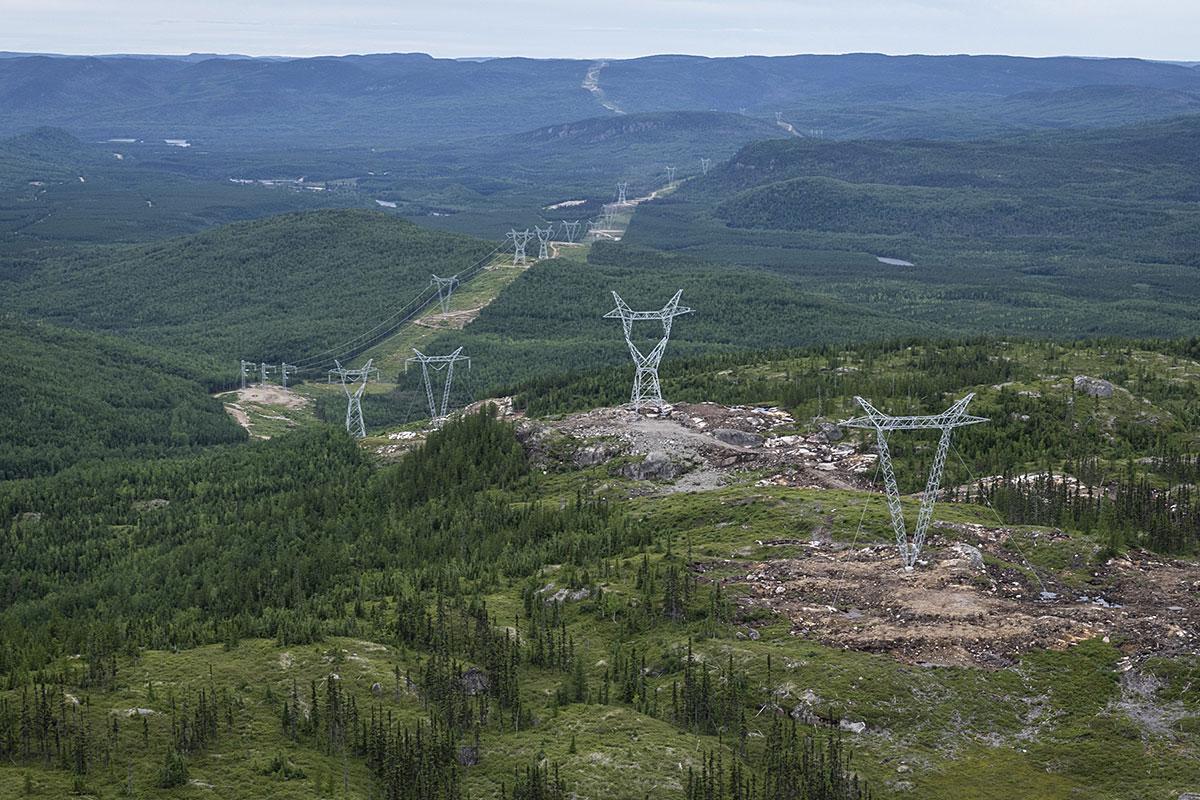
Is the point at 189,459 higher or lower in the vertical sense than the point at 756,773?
lower

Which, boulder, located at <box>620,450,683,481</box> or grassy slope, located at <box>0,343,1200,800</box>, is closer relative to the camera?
grassy slope, located at <box>0,343,1200,800</box>

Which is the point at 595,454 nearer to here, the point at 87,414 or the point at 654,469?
the point at 654,469

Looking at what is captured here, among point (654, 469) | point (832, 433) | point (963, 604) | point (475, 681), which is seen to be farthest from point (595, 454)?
point (475, 681)

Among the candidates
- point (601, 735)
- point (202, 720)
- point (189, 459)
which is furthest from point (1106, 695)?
point (189, 459)

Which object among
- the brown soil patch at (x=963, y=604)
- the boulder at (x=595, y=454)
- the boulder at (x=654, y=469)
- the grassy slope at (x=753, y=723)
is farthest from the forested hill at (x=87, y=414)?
the brown soil patch at (x=963, y=604)

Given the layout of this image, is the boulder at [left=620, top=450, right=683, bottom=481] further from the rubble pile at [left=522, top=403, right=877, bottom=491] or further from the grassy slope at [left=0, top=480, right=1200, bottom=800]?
the grassy slope at [left=0, top=480, right=1200, bottom=800]

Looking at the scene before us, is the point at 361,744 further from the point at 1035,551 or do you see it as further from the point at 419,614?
the point at 1035,551

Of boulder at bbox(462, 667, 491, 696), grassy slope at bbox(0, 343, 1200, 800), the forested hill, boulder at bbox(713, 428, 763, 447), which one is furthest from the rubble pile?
the forested hill
